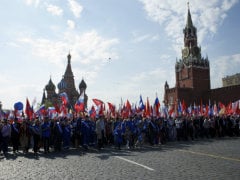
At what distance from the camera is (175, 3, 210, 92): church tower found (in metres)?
80.4

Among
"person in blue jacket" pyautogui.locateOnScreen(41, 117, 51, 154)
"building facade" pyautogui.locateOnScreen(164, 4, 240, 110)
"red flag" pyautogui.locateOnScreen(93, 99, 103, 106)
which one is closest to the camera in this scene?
"person in blue jacket" pyautogui.locateOnScreen(41, 117, 51, 154)

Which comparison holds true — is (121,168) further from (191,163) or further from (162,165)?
(191,163)

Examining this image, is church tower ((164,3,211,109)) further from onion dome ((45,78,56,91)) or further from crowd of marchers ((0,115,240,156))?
crowd of marchers ((0,115,240,156))

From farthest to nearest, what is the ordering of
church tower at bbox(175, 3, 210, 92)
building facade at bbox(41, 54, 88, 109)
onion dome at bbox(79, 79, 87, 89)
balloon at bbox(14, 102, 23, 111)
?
onion dome at bbox(79, 79, 87, 89)
building facade at bbox(41, 54, 88, 109)
church tower at bbox(175, 3, 210, 92)
balloon at bbox(14, 102, 23, 111)

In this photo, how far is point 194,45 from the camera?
3339 inches

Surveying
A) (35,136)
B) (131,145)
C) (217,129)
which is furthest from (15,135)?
(217,129)

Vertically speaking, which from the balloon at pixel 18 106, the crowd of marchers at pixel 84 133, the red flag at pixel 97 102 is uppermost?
the red flag at pixel 97 102

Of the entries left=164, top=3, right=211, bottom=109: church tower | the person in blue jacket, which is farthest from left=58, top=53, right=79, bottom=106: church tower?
the person in blue jacket

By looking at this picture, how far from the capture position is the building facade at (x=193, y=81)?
74188mm

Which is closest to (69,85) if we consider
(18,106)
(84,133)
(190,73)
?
(190,73)

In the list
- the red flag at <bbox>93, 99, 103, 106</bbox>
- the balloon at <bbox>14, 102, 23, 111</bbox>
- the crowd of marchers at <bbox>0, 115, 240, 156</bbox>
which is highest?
the red flag at <bbox>93, 99, 103, 106</bbox>

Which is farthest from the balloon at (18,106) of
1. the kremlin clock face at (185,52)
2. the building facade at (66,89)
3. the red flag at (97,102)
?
the kremlin clock face at (185,52)

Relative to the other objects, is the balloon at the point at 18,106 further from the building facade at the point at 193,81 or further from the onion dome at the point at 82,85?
the onion dome at the point at 82,85

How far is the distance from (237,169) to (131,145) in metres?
8.31
